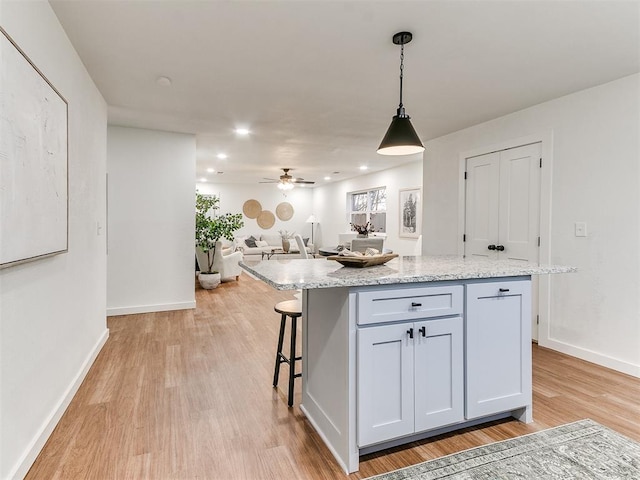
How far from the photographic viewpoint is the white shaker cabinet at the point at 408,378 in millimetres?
1743

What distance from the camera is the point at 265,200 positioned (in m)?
11.4

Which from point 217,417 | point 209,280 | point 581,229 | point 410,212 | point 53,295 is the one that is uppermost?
point 410,212

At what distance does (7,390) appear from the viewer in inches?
61.6

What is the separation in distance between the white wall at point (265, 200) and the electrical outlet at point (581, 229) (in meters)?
8.92

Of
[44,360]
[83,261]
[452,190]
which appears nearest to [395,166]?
[452,190]

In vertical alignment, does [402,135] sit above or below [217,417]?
above

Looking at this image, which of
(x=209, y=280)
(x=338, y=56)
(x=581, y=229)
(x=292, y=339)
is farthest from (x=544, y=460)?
(x=209, y=280)

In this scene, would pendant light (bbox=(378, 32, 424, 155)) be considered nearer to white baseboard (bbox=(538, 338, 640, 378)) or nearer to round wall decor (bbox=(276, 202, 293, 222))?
white baseboard (bbox=(538, 338, 640, 378))

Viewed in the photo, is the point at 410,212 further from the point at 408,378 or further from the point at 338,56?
the point at 408,378

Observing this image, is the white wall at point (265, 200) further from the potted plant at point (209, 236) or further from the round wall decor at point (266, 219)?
the potted plant at point (209, 236)

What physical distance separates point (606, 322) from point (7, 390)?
13.4 feet

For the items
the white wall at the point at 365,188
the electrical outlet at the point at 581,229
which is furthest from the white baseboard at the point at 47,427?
the white wall at the point at 365,188

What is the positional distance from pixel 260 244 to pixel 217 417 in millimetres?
8244

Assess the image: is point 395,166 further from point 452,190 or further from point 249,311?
point 249,311
